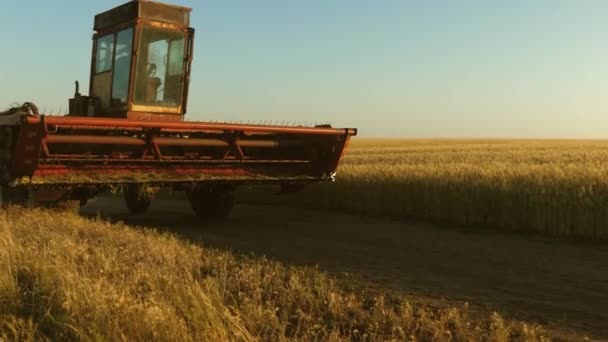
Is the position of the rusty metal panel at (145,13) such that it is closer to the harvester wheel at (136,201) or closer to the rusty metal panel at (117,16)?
the rusty metal panel at (117,16)

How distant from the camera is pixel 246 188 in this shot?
13797 mm

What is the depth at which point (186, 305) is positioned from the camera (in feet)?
12.5

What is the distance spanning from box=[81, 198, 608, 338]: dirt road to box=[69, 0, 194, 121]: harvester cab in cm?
184

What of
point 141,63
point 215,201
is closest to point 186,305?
point 141,63

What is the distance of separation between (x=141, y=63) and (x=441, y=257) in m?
5.52

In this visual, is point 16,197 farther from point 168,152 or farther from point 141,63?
point 141,63

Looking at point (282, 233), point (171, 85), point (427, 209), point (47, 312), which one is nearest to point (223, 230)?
point (282, 233)

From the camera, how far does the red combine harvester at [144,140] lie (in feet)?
25.8

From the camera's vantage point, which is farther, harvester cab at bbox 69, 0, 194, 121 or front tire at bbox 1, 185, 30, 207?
harvester cab at bbox 69, 0, 194, 121

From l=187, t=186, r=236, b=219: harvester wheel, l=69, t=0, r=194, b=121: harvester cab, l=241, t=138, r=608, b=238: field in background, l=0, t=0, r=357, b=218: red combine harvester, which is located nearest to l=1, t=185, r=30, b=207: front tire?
l=0, t=0, r=357, b=218: red combine harvester

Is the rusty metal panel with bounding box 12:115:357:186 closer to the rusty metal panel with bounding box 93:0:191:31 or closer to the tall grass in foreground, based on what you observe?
the rusty metal panel with bounding box 93:0:191:31

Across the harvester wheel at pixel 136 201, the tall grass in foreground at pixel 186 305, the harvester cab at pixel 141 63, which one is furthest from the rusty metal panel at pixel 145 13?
the tall grass in foreground at pixel 186 305

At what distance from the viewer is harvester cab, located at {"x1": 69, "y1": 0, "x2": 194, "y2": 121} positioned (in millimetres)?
9758

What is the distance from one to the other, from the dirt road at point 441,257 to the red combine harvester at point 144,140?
2.59 ft
